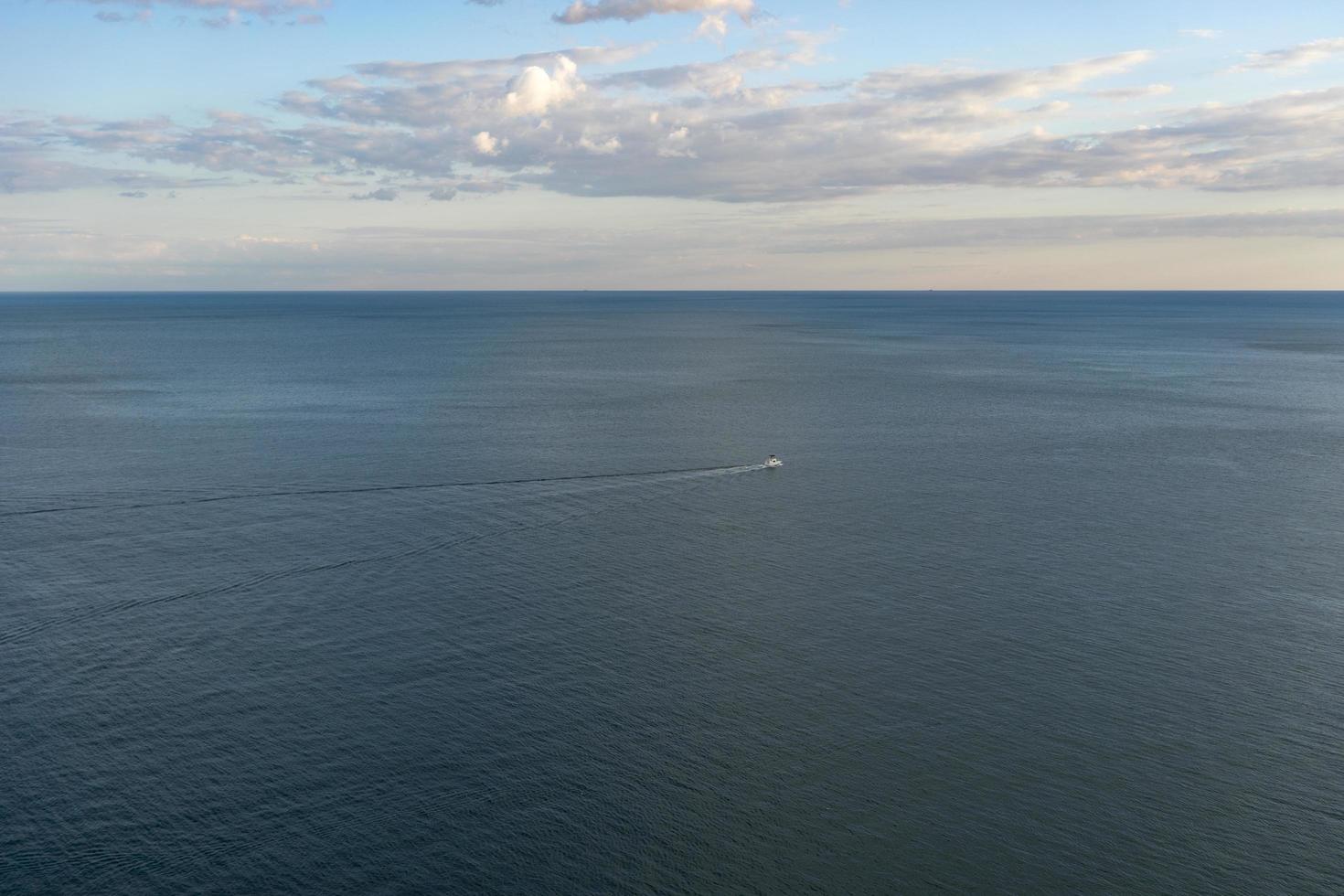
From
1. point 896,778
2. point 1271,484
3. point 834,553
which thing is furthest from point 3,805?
point 1271,484

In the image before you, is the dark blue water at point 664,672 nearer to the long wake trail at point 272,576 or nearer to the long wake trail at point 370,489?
the long wake trail at point 272,576

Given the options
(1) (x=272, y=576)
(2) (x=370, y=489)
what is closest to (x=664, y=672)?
(1) (x=272, y=576)

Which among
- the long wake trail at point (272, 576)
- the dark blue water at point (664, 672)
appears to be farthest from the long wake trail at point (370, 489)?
the long wake trail at point (272, 576)

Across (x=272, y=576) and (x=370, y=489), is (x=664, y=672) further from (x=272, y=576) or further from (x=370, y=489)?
(x=370, y=489)

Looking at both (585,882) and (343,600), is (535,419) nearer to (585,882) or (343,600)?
(343,600)

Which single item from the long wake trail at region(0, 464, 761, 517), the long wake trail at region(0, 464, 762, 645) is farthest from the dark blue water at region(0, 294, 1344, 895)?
the long wake trail at region(0, 464, 761, 517)

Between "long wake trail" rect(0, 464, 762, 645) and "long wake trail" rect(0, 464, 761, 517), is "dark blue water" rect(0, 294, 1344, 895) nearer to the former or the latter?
"long wake trail" rect(0, 464, 762, 645)
